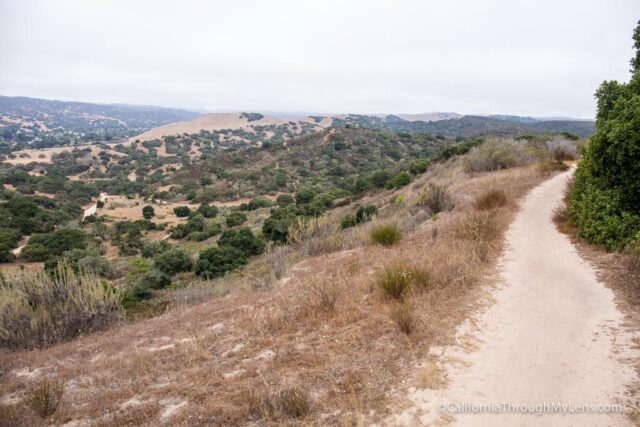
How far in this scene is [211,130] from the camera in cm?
10594

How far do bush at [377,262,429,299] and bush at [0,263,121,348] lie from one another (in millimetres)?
5896

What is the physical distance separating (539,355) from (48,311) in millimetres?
8568

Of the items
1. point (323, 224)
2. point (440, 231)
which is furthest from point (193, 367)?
point (323, 224)

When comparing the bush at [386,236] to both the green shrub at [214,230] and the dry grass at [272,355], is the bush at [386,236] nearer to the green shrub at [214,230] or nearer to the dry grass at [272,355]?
the dry grass at [272,355]

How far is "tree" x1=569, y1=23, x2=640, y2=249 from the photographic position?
6.25 meters

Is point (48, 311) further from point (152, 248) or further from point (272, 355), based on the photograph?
point (152, 248)

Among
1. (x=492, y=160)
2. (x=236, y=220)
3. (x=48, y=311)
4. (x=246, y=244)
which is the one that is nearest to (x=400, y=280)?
(x=48, y=311)

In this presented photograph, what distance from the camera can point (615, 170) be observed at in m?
6.87

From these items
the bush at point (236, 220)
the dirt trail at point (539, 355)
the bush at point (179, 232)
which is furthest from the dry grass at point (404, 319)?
the bush at point (236, 220)

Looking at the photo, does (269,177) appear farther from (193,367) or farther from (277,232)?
(193,367)

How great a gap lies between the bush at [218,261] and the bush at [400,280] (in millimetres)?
11399

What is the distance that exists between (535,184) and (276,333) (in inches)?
547

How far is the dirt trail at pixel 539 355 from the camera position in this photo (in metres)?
3.18

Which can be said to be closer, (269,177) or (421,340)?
(421,340)
